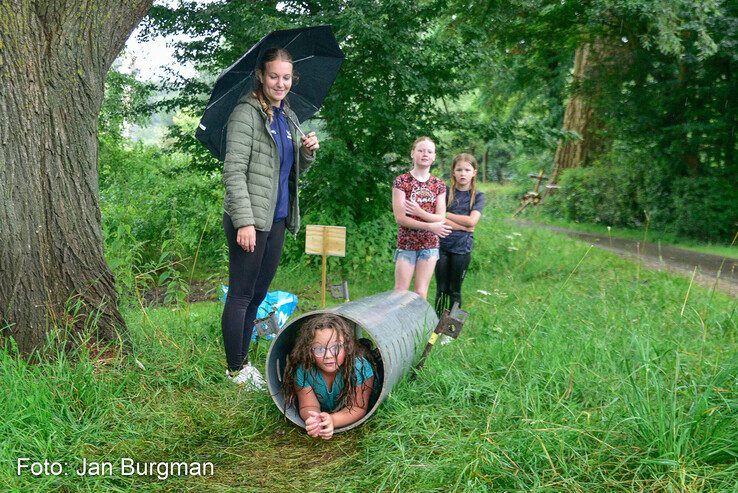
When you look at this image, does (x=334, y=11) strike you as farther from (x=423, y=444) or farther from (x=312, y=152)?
(x=423, y=444)

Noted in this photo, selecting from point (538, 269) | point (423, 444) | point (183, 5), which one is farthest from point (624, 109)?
point (423, 444)

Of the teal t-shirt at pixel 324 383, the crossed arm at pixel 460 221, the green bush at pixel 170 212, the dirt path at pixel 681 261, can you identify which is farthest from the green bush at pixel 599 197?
the teal t-shirt at pixel 324 383

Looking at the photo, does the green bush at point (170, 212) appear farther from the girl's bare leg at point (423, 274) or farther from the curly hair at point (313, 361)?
the curly hair at point (313, 361)

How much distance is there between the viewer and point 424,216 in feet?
17.0

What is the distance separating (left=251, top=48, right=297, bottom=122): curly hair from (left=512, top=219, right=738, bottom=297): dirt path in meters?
4.63

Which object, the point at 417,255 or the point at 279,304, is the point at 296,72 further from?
the point at 279,304

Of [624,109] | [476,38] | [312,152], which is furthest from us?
[624,109]

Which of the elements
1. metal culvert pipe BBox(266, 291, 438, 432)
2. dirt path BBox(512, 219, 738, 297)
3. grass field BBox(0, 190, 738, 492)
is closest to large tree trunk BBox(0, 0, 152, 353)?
grass field BBox(0, 190, 738, 492)

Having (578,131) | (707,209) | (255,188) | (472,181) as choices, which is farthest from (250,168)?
(578,131)

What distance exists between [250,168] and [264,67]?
586mm

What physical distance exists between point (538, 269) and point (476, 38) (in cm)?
322

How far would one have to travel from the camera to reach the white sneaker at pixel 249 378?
3.87 metres

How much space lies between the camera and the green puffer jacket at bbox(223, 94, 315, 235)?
3.73 metres

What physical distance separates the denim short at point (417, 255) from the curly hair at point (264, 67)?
1.86m
